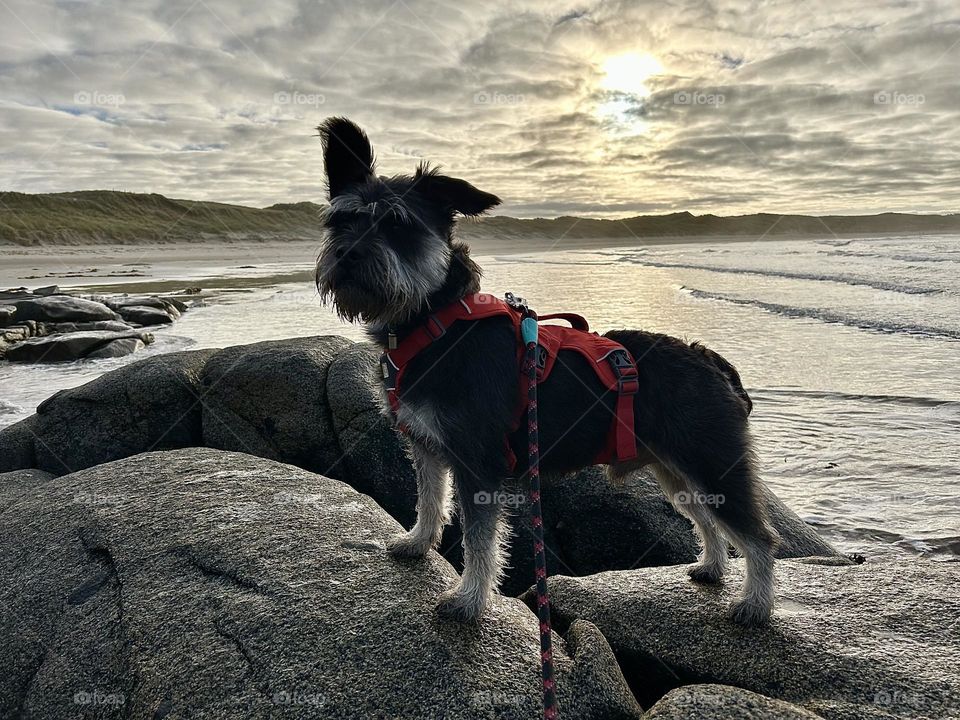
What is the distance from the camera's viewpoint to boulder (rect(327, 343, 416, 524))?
6930mm

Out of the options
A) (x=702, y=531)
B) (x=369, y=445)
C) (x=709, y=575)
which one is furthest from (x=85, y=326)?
(x=709, y=575)

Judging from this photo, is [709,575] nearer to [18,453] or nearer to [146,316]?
[18,453]

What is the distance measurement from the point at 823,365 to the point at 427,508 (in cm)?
1082

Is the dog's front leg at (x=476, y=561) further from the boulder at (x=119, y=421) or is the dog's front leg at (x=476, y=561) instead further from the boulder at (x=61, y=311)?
the boulder at (x=61, y=311)

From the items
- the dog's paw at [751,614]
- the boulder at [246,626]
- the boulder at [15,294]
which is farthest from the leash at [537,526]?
the boulder at [15,294]

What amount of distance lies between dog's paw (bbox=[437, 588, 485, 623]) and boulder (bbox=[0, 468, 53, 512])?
4463mm

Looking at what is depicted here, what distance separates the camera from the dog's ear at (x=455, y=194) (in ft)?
15.2

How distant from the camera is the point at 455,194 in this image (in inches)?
185

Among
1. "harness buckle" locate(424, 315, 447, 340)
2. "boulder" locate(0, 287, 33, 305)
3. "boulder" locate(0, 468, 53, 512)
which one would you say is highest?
"harness buckle" locate(424, 315, 447, 340)

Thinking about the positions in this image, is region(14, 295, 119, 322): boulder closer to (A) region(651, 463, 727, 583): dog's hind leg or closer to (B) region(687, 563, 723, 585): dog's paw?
(A) region(651, 463, 727, 583): dog's hind leg

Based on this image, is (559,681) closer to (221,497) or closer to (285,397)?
(221,497)

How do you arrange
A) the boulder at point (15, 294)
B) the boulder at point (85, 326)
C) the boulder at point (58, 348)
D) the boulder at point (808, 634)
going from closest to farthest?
the boulder at point (808, 634), the boulder at point (58, 348), the boulder at point (85, 326), the boulder at point (15, 294)

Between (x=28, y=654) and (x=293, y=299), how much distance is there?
21457 mm

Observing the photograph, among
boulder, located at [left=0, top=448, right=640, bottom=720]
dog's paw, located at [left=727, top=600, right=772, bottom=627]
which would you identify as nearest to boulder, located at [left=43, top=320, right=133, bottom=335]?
boulder, located at [left=0, top=448, right=640, bottom=720]
